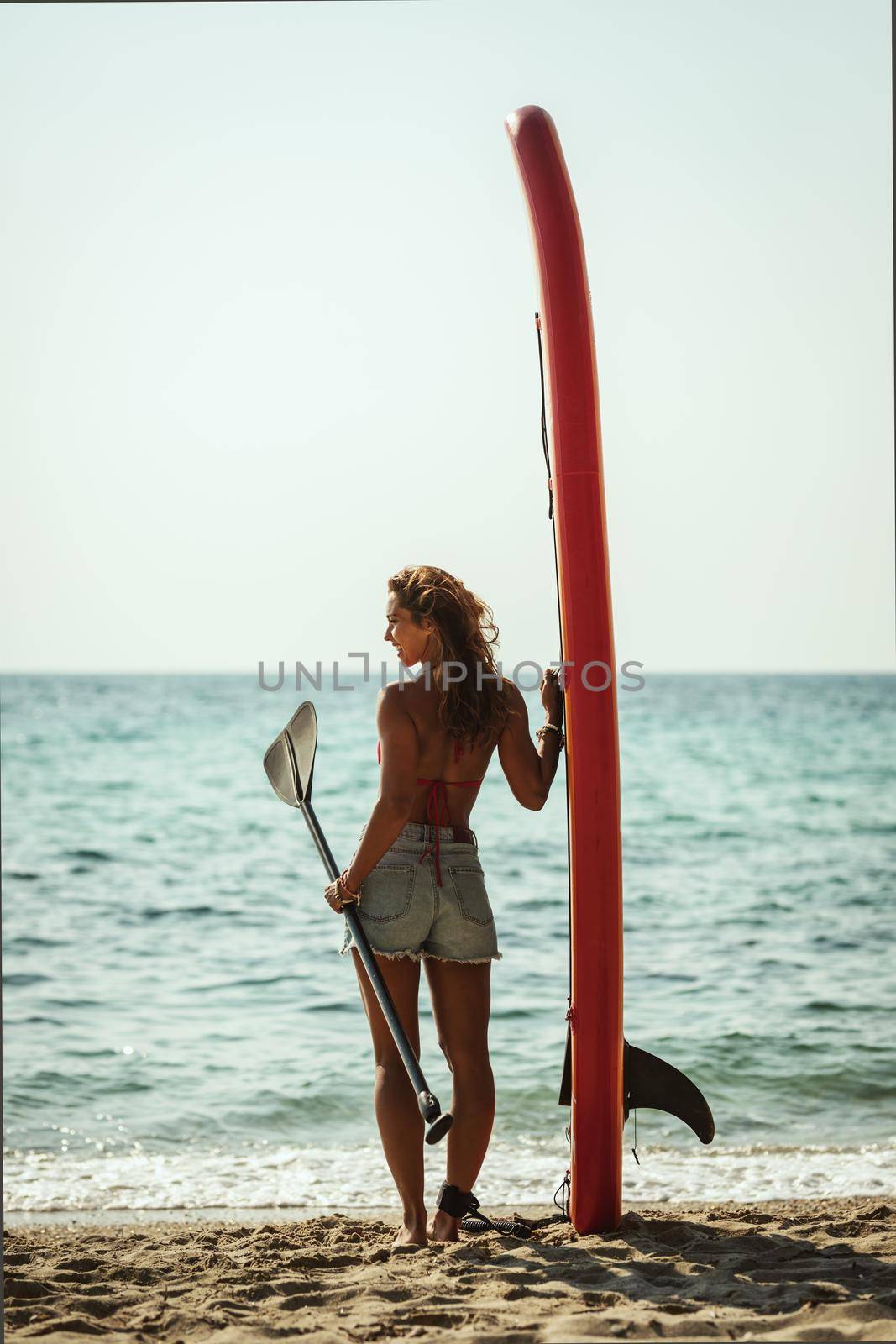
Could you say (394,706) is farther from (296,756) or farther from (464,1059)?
(464,1059)

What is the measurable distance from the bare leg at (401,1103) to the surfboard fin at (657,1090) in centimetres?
47

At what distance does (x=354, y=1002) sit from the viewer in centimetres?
733

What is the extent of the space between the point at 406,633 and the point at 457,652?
15cm

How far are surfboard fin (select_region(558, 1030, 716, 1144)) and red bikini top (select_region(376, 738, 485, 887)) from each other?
73cm

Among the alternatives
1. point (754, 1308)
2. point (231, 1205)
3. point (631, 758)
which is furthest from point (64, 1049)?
point (631, 758)

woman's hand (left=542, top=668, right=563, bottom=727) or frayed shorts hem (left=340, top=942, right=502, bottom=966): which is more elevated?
woman's hand (left=542, top=668, right=563, bottom=727)

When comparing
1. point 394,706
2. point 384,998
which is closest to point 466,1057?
point 384,998

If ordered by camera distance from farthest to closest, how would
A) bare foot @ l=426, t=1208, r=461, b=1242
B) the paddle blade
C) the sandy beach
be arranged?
the paddle blade → bare foot @ l=426, t=1208, r=461, b=1242 → the sandy beach

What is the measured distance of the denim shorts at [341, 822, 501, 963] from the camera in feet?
10.6

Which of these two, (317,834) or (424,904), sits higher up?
(317,834)

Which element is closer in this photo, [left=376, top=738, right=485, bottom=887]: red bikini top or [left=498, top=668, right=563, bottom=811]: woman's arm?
[left=376, top=738, right=485, bottom=887]: red bikini top

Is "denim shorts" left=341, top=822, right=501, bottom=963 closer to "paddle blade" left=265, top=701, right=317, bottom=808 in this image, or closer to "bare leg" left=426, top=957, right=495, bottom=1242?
"bare leg" left=426, top=957, right=495, bottom=1242

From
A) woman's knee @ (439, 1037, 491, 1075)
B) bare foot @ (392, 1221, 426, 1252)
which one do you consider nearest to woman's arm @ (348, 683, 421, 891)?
woman's knee @ (439, 1037, 491, 1075)

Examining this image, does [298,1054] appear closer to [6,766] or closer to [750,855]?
[750,855]
